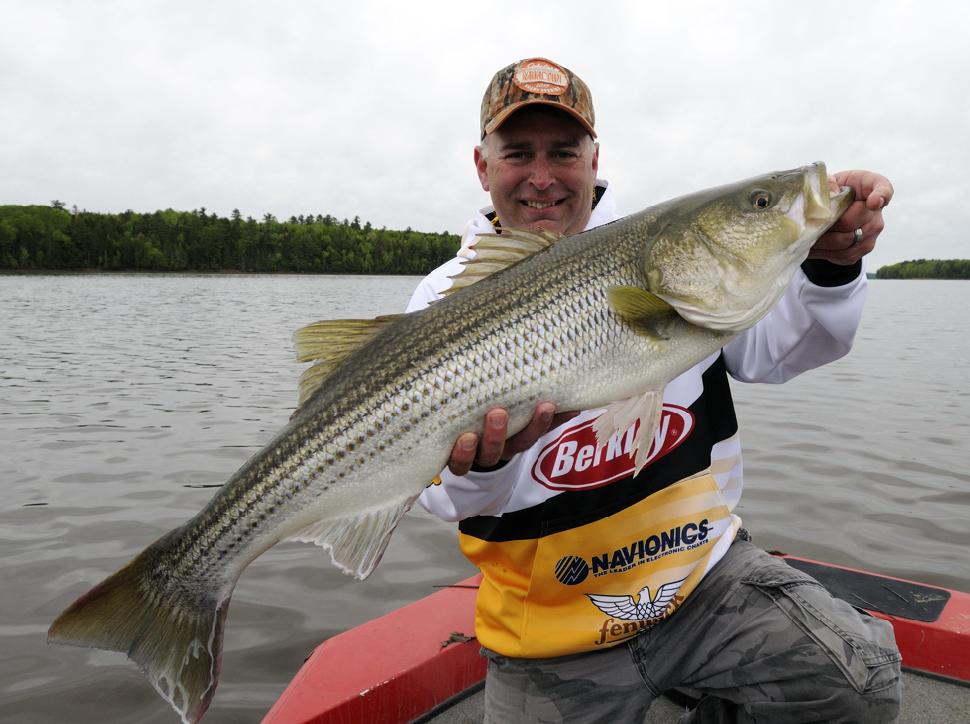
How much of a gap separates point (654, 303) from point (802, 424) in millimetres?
9420

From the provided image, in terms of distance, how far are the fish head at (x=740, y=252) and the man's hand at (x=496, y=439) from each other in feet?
2.33

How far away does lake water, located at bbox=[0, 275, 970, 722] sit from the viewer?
502 cm

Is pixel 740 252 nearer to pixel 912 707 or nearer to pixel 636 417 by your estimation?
pixel 636 417

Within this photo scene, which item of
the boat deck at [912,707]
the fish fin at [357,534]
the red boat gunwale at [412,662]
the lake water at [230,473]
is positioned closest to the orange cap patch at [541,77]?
the fish fin at [357,534]

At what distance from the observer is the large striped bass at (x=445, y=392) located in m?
2.74

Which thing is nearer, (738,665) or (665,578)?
(738,665)

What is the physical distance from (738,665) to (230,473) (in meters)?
7.41

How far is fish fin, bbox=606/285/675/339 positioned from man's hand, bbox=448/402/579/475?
0.48m

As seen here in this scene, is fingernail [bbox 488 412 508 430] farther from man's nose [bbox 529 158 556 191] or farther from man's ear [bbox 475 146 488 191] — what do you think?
man's ear [bbox 475 146 488 191]

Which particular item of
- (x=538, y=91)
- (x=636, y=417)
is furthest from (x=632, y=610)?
(x=538, y=91)

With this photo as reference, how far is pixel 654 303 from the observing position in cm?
280

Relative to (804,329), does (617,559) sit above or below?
below

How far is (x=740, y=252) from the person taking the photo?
2.87 metres

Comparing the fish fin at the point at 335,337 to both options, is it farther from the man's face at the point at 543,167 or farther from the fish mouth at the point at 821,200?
the fish mouth at the point at 821,200
